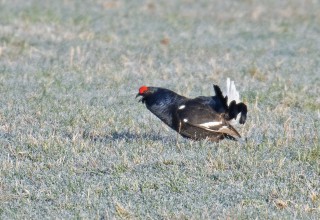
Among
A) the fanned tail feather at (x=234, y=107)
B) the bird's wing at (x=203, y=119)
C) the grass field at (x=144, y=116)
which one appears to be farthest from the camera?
the fanned tail feather at (x=234, y=107)

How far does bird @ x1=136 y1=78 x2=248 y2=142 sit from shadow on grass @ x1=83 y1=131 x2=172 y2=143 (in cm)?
28

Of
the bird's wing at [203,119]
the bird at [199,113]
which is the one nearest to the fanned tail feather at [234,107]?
the bird at [199,113]

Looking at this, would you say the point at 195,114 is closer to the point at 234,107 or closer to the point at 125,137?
the point at 234,107

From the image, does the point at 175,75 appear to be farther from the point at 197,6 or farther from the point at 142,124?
the point at 197,6

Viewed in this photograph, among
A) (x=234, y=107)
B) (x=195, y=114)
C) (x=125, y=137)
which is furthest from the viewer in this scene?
(x=125, y=137)

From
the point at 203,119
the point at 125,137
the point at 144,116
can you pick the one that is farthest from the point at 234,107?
the point at 144,116

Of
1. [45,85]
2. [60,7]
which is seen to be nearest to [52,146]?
[45,85]

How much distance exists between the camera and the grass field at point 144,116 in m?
7.00

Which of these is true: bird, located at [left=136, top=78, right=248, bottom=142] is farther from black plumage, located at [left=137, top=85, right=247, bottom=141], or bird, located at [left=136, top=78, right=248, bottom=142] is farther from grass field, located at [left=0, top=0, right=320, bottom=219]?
grass field, located at [left=0, top=0, right=320, bottom=219]

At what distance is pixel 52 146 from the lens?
8.43 meters

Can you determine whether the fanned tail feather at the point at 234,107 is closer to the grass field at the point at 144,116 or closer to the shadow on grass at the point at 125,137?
the grass field at the point at 144,116

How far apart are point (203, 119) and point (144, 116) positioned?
1.61m

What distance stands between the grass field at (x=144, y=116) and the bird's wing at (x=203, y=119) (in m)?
0.17

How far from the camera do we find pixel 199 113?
29.2 feet
